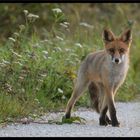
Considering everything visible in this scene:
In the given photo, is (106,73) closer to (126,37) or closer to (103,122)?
(126,37)

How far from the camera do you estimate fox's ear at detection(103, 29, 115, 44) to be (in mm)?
10844

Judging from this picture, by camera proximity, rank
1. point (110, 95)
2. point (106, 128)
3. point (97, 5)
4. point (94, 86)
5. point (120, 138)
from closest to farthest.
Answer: point (120, 138), point (106, 128), point (110, 95), point (94, 86), point (97, 5)

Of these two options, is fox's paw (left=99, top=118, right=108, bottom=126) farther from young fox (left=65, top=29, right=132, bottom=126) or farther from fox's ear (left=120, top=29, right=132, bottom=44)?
fox's ear (left=120, top=29, right=132, bottom=44)

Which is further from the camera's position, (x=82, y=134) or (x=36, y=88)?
(x=36, y=88)

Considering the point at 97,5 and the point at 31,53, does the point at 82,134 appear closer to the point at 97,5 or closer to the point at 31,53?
the point at 31,53

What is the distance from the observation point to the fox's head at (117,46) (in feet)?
34.8

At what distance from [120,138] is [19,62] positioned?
3.50 meters

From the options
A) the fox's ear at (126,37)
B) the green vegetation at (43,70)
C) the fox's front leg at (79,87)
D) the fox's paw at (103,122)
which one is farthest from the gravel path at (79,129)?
the fox's ear at (126,37)

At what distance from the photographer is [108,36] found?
35.7 ft

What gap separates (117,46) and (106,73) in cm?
46

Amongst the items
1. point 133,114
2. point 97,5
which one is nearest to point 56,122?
point 133,114

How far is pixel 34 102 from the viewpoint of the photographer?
37.7 ft

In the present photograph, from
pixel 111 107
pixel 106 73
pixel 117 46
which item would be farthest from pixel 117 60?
pixel 111 107

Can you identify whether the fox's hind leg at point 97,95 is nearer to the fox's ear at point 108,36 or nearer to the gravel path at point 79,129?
the gravel path at point 79,129
